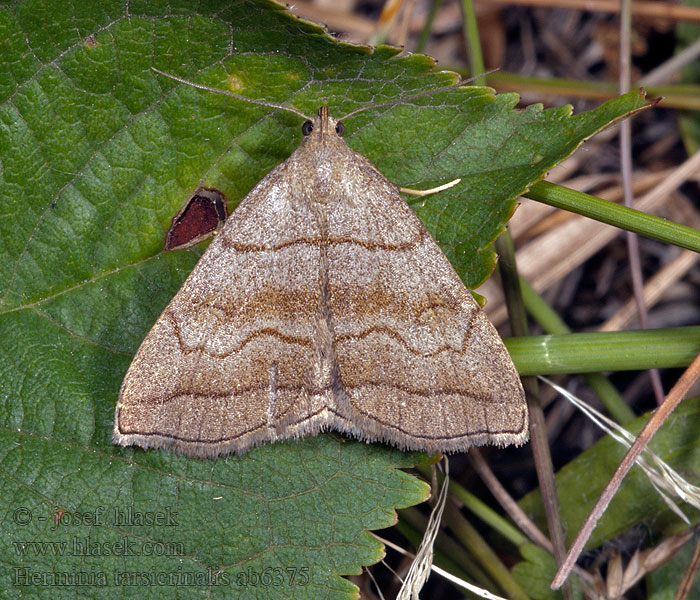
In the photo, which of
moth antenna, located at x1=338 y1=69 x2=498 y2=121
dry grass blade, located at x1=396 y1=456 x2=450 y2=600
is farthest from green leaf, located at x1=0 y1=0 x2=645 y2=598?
dry grass blade, located at x1=396 y1=456 x2=450 y2=600

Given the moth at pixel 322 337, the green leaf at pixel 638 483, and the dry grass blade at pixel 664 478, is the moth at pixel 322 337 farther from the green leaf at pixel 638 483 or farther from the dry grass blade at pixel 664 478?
the green leaf at pixel 638 483

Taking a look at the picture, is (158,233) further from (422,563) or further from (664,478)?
(664,478)

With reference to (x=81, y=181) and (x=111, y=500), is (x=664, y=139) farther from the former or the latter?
(x=111, y=500)

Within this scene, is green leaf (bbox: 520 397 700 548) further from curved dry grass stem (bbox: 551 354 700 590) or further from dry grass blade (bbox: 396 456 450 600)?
dry grass blade (bbox: 396 456 450 600)

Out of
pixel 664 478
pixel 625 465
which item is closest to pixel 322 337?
pixel 625 465

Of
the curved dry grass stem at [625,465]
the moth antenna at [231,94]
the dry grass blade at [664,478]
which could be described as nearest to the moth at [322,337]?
the moth antenna at [231,94]

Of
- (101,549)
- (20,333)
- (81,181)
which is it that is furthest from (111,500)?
(81,181)
